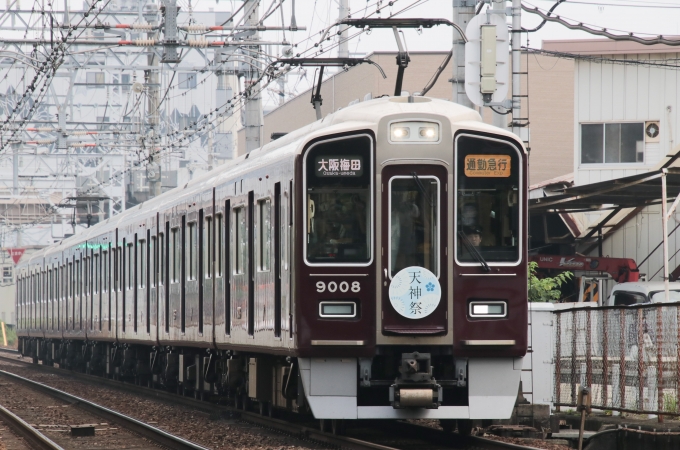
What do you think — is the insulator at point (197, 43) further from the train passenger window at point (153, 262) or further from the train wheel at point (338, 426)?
the train wheel at point (338, 426)

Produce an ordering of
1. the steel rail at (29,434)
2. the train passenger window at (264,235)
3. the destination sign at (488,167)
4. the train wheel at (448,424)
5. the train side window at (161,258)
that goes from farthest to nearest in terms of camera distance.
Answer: the train side window at (161,258)
the steel rail at (29,434)
the train passenger window at (264,235)
the train wheel at (448,424)
the destination sign at (488,167)

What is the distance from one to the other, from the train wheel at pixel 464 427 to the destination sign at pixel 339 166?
2353 millimetres

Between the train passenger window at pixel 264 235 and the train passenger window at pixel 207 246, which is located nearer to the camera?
the train passenger window at pixel 264 235

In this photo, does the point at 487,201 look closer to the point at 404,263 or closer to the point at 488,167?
the point at 488,167

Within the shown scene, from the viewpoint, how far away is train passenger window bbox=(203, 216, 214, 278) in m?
14.1

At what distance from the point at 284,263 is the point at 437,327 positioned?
1484 mm

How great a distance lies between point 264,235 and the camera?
11.5 meters

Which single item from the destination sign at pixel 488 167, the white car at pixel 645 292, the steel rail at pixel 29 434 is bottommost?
the steel rail at pixel 29 434

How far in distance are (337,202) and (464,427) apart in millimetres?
2317

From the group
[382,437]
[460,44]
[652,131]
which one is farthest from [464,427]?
[652,131]

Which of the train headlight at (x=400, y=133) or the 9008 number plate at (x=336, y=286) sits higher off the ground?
the train headlight at (x=400, y=133)

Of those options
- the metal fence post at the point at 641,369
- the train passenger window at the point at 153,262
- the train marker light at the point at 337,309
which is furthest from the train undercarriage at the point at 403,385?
the train passenger window at the point at 153,262

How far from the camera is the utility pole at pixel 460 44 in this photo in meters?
13.2

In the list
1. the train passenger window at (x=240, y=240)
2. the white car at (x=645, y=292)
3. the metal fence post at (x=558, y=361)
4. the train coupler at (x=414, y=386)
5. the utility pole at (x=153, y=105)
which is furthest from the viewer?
the utility pole at (x=153, y=105)
